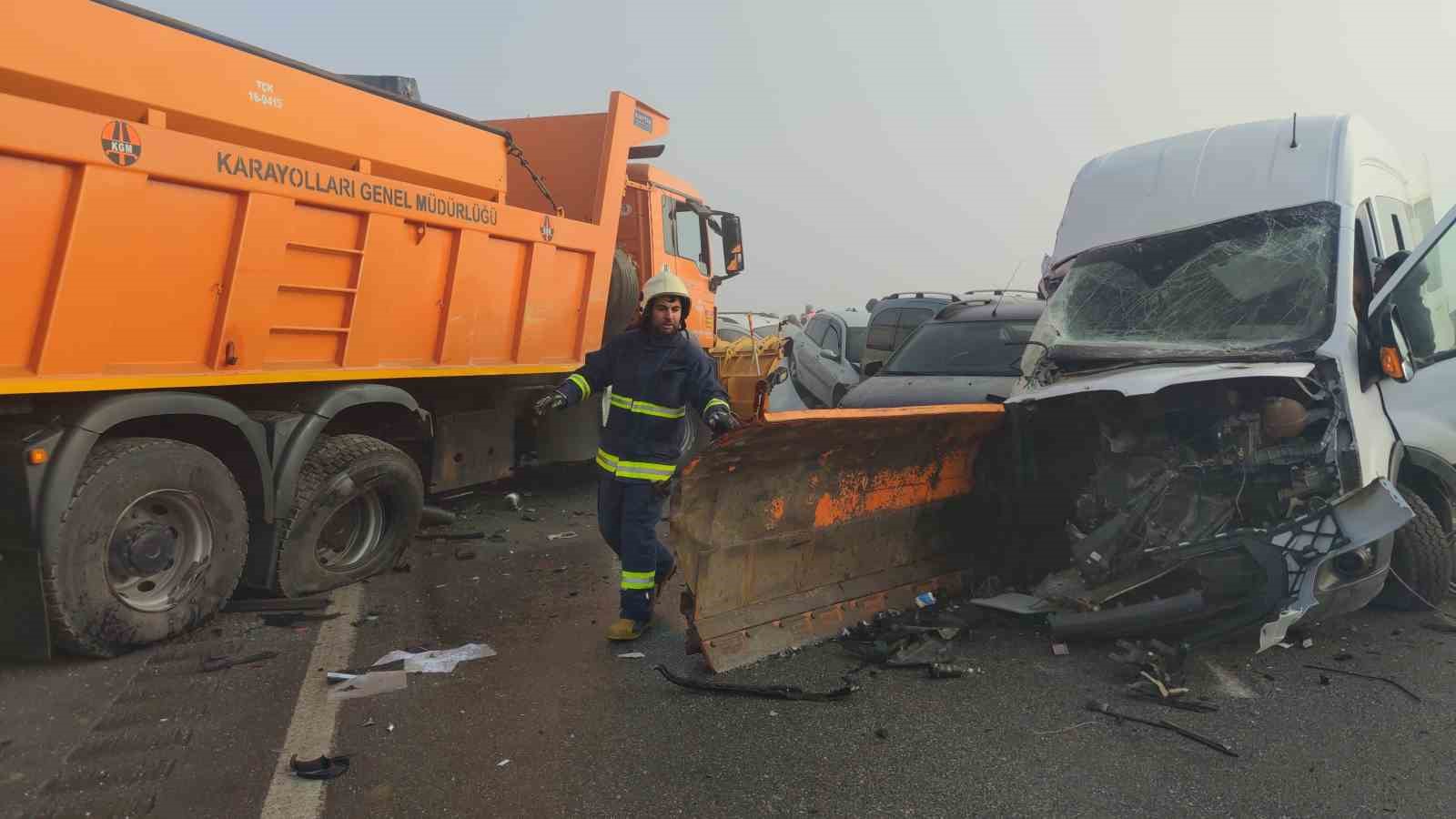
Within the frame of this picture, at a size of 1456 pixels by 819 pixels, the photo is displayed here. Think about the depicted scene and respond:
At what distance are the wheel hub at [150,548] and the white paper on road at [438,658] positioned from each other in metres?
1.14

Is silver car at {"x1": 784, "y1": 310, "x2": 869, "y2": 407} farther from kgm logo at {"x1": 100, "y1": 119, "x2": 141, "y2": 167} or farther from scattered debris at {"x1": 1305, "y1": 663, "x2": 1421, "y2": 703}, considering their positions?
kgm logo at {"x1": 100, "y1": 119, "x2": 141, "y2": 167}

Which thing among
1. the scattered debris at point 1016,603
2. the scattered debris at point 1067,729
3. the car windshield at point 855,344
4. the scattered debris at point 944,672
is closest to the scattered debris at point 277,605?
the scattered debris at point 944,672

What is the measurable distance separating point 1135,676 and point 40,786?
4055 mm

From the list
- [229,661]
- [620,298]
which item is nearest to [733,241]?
[620,298]

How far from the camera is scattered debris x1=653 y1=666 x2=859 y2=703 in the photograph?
3.97 metres

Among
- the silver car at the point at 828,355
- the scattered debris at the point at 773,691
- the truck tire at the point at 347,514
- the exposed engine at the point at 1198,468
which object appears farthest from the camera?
the silver car at the point at 828,355

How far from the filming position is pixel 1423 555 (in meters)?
4.88

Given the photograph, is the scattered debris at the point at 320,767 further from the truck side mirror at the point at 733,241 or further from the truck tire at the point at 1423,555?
the truck side mirror at the point at 733,241

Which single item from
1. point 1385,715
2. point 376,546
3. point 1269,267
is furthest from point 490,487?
point 1385,715

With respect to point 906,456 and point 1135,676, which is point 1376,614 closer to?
point 1135,676

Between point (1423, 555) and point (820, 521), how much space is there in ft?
9.76

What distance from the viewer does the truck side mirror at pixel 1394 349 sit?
4.53 m

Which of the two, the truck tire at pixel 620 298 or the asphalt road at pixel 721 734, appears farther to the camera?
the truck tire at pixel 620 298

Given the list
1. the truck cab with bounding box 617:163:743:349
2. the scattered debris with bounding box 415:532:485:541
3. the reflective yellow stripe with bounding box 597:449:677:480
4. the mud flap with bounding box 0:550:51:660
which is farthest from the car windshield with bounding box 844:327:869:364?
the mud flap with bounding box 0:550:51:660
